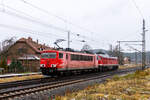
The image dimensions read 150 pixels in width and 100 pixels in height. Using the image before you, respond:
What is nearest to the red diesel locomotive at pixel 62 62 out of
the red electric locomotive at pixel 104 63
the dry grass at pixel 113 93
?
the red electric locomotive at pixel 104 63

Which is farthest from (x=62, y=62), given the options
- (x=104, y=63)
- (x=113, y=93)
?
(x=104, y=63)

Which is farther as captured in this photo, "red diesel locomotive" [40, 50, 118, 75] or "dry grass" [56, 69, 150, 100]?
"red diesel locomotive" [40, 50, 118, 75]

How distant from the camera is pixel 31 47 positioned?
51219 mm

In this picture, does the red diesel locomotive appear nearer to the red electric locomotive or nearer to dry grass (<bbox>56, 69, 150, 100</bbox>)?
the red electric locomotive

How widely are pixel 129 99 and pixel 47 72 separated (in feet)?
42.2

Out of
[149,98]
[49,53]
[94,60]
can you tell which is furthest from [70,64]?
[149,98]

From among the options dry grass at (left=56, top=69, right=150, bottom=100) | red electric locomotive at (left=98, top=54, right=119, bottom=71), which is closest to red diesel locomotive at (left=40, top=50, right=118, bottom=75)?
red electric locomotive at (left=98, top=54, right=119, bottom=71)

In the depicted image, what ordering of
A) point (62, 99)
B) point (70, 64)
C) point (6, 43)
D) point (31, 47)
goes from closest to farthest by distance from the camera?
1. point (62, 99)
2. point (70, 64)
3. point (6, 43)
4. point (31, 47)

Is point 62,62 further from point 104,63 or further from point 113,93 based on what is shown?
point 104,63

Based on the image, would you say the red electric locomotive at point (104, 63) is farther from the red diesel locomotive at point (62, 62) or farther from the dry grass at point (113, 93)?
the dry grass at point (113, 93)

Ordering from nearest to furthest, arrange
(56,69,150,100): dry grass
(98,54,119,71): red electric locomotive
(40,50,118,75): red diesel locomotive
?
(56,69,150,100): dry grass
(40,50,118,75): red diesel locomotive
(98,54,119,71): red electric locomotive

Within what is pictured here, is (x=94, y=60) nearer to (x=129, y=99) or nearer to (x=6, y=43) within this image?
A: (x=129, y=99)

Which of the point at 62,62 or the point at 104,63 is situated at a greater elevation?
the point at 62,62

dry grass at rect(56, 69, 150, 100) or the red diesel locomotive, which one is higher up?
Answer: the red diesel locomotive
